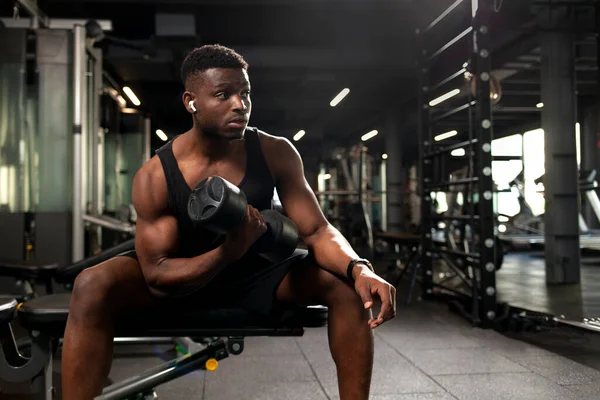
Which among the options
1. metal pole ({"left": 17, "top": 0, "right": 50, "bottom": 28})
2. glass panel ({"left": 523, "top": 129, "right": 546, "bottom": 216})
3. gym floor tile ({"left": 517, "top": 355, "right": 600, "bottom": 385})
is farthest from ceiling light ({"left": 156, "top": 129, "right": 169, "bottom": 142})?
gym floor tile ({"left": 517, "top": 355, "right": 600, "bottom": 385})

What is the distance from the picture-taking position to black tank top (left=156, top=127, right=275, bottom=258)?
3.84 feet

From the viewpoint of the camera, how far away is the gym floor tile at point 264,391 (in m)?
1.96

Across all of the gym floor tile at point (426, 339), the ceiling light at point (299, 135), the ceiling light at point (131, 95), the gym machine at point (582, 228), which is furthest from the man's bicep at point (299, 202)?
the ceiling light at point (299, 135)

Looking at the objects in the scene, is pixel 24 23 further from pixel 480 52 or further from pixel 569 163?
pixel 569 163

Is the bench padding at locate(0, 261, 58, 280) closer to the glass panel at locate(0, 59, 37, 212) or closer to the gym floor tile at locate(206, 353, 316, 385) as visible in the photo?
the gym floor tile at locate(206, 353, 316, 385)

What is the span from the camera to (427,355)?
2564mm

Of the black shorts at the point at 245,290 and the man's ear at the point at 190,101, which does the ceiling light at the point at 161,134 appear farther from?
the black shorts at the point at 245,290

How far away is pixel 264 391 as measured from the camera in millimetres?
2031

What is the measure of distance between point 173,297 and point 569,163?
17.0ft

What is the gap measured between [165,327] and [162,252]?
0.51 ft

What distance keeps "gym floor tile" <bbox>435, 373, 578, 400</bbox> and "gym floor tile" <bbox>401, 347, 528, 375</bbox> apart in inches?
3.3

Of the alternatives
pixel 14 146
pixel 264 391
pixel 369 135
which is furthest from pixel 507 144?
pixel 264 391

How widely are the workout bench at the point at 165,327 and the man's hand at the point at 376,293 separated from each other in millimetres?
153

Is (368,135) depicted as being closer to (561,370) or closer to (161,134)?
(161,134)
